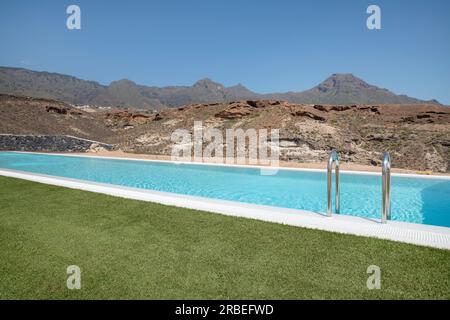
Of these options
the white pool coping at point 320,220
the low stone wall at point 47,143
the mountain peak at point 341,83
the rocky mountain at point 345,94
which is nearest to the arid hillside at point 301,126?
the low stone wall at point 47,143

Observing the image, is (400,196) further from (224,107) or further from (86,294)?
(224,107)

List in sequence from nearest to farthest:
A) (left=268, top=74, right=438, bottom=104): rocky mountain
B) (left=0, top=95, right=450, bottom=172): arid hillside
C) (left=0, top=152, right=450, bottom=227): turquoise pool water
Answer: (left=0, top=152, right=450, bottom=227): turquoise pool water, (left=0, top=95, right=450, bottom=172): arid hillside, (left=268, top=74, right=438, bottom=104): rocky mountain

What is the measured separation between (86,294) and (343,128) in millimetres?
16605

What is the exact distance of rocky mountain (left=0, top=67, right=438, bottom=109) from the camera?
134 m

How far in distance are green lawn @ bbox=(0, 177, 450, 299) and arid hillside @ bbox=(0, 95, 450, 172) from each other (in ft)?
37.6

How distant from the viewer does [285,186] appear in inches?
390

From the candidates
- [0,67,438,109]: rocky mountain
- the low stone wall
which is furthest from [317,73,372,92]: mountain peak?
the low stone wall

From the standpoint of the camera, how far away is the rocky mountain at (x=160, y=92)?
134125mm

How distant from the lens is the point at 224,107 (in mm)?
23375

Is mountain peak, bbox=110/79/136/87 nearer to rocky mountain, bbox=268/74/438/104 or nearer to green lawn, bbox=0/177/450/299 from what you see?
rocky mountain, bbox=268/74/438/104

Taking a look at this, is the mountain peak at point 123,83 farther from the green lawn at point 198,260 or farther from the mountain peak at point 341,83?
the green lawn at point 198,260

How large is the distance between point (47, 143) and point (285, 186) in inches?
750

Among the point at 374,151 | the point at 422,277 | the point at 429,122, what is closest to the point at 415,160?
the point at 374,151

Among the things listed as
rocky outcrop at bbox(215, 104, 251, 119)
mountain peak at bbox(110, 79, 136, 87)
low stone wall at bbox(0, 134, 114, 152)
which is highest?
mountain peak at bbox(110, 79, 136, 87)
